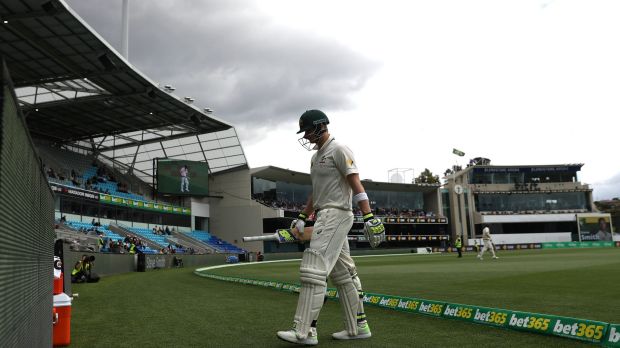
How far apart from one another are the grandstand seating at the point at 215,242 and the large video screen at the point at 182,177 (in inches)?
206

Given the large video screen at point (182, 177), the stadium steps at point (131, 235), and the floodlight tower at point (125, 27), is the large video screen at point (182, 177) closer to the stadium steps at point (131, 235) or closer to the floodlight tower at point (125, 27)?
the stadium steps at point (131, 235)

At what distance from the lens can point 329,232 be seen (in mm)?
5172

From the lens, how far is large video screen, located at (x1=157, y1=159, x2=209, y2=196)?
51.9 m

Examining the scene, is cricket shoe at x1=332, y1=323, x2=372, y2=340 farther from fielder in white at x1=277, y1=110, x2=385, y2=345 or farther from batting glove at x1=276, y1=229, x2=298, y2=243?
batting glove at x1=276, y1=229, x2=298, y2=243

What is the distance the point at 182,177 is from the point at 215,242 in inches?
375

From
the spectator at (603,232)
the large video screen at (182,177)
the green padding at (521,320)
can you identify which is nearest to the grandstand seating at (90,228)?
the large video screen at (182,177)

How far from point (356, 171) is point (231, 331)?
2.64m

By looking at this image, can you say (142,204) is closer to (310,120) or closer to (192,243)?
(192,243)

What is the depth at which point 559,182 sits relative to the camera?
84875mm

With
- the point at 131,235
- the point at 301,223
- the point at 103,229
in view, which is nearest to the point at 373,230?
the point at 301,223

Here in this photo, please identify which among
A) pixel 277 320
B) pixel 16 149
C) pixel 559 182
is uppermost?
pixel 559 182

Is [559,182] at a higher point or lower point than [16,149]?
higher

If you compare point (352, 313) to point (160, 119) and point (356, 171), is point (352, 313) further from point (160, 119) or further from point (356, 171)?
point (160, 119)

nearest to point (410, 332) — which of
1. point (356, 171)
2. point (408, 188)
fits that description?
point (356, 171)
